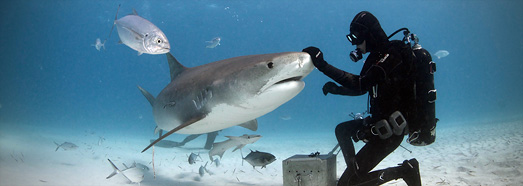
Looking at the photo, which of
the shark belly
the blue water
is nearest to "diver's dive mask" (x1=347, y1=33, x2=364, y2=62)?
the shark belly

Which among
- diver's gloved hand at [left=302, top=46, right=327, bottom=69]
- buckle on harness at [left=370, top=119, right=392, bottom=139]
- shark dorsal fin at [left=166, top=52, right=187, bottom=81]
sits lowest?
buckle on harness at [left=370, top=119, right=392, bottom=139]

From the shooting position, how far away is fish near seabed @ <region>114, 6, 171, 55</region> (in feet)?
12.1

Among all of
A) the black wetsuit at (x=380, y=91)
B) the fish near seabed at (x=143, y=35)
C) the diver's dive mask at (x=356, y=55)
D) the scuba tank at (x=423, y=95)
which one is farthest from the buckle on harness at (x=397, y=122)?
the fish near seabed at (x=143, y=35)

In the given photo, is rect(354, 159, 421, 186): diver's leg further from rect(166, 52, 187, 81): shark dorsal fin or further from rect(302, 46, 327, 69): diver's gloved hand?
rect(166, 52, 187, 81): shark dorsal fin

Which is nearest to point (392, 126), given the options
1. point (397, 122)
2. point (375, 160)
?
point (397, 122)

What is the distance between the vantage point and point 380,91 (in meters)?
2.83

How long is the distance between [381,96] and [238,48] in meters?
92.3

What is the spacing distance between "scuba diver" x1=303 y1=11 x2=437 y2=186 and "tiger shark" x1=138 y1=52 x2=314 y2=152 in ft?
1.22

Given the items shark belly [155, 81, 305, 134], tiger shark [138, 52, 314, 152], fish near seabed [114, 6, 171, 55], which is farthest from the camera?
fish near seabed [114, 6, 171, 55]

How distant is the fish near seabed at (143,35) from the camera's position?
368 centimetres

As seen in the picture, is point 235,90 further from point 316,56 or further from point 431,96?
point 431,96

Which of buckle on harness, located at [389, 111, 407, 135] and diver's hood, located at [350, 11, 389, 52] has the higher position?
diver's hood, located at [350, 11, 389, 52]

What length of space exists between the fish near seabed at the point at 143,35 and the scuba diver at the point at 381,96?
222cm

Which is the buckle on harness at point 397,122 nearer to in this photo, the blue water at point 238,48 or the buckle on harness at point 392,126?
the buckle on harness at point 392,126
